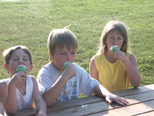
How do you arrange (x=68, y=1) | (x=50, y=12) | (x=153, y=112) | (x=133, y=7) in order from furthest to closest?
(x=68, y=1) → (x=133, y=7) → (x=50, y=12) → (x=153, y=112)

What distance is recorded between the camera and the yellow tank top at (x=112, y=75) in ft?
11.6

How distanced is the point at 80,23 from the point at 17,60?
351 inches

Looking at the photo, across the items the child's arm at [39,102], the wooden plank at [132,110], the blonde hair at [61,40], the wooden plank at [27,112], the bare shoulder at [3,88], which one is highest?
the blonde hair at [61,40]

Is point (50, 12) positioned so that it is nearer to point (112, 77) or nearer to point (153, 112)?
point (112, 77)

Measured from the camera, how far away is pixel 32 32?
390 inches

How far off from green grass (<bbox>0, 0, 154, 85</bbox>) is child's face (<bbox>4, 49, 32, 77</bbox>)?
11.8 feet

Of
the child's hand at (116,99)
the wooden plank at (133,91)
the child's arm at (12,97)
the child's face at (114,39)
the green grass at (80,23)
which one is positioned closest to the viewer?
the child's arm at (12,97)

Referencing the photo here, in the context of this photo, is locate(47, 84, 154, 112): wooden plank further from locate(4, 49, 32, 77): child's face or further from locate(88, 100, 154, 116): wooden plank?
locate(4, 49, 32, 77): child's face

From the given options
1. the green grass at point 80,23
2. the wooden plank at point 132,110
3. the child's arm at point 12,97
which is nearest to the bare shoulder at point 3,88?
the child's arm at point 12,97

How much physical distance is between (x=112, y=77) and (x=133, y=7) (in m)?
11.0

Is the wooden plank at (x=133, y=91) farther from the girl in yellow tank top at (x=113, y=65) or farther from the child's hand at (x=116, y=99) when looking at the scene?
the girl in yellow tank top at (x=113, y=65)

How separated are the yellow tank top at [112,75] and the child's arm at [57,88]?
1021 mm

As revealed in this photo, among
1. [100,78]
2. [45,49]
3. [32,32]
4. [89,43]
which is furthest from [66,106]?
[32,32]

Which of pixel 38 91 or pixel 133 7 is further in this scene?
pixel 133 7
